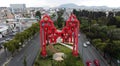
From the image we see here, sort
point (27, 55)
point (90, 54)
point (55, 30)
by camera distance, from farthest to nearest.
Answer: point (27, 55)
point (90, 54)
point (55, 30)

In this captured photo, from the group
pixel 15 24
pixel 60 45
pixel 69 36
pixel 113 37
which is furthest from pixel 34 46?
pixel 15 24

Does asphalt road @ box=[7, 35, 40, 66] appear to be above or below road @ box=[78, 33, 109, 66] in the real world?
below

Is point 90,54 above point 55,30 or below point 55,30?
below

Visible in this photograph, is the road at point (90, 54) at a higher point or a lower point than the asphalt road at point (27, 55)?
higher

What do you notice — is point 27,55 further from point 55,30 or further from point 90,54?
point 90,54

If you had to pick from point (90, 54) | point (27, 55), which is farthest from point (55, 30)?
point (90, 54)

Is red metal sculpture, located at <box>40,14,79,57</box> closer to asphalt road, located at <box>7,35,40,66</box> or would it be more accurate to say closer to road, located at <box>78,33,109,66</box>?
road, located at <box>78,33,109,66</box>

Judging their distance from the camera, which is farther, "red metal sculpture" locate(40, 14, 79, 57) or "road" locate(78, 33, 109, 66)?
"red metal sculpture" locate(40, 14, 79, 57)

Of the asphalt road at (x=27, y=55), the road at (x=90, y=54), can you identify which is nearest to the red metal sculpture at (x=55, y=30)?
the road at (x=90, y=54)

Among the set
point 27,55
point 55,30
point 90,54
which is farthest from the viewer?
point 27,55

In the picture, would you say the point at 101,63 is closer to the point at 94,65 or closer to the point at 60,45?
the point at 94,65

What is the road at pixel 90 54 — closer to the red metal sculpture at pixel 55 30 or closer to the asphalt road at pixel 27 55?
the red metal sculpture at pixel 55 30

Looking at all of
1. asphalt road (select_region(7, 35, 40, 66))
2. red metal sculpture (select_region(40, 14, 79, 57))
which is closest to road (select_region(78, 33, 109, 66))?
red metal sculpture (select_region(40, 14, 79, 57))
